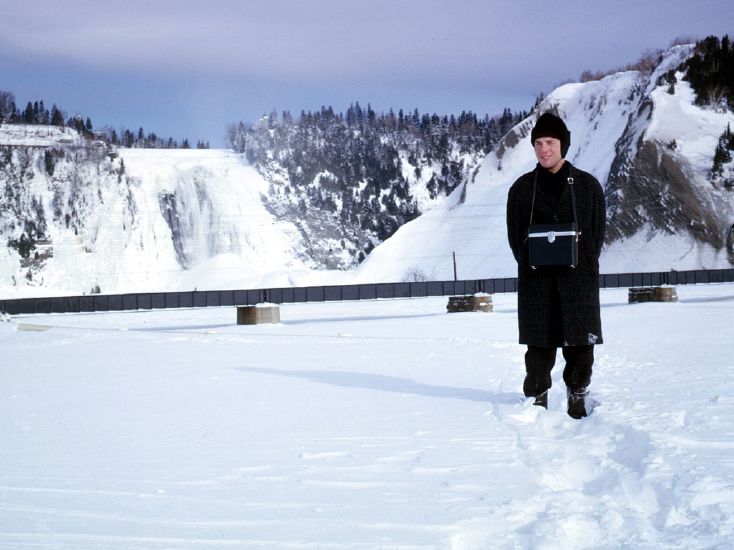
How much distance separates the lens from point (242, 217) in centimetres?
10188

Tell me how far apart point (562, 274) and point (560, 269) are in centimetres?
4

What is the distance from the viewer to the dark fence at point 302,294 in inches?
1918

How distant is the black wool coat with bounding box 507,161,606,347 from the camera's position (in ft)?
A: 20.9

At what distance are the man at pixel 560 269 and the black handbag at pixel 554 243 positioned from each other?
0.10m

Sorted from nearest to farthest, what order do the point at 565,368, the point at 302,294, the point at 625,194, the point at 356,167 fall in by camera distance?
the point at 565,368 < the point at 302,294 < the point at 625,194 < the point at 356,167

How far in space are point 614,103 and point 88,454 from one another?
271 ft

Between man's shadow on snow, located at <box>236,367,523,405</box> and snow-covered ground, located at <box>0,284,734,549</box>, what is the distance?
35 mm

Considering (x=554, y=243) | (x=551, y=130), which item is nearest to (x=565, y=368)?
(x=554, y=243)

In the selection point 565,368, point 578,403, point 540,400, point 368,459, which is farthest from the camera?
point 540,400

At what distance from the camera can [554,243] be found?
627cm

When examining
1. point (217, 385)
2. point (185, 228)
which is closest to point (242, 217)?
point (185, 228)

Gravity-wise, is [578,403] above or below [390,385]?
above

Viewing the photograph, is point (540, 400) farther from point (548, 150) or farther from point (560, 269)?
point (548, 150)

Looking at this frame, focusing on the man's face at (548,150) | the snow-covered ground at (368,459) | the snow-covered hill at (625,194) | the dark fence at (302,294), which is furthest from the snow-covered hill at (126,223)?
the man's face at (548,150)
